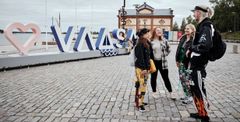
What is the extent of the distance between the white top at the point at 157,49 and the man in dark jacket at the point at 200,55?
1878 mm

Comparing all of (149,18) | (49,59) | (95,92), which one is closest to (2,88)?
(95,92)

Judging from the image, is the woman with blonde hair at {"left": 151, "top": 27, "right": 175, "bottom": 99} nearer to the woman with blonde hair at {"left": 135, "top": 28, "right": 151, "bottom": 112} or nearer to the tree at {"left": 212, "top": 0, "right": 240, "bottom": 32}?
the woman with blonde hair at {"left": 135, "top": 28, "right": 151, "bottom": 112}

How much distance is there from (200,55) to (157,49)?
203cm

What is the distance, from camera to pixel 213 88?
28.7 feet

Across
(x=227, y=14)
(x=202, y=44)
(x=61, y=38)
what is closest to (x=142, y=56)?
(x=202, y=44)

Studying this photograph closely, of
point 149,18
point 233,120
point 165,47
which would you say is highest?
point 149,18

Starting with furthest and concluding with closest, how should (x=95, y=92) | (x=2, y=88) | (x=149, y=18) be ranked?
(x=149, y=18) → (x=2, y=88) → (x=95, y=92)

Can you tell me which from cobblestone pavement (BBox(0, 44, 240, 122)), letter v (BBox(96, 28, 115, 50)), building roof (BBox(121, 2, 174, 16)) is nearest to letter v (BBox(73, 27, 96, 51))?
letter v (BBox(96, 28, 115, 50))

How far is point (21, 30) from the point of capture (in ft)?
47.6

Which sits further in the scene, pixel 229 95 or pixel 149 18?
pixel 149 18

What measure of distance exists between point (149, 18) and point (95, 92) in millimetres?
93075

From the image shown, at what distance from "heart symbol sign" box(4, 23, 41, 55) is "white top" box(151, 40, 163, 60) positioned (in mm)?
8399

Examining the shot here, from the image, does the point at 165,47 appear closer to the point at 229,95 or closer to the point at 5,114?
the point at 229,95

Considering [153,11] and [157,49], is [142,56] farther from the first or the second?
[153,11]
